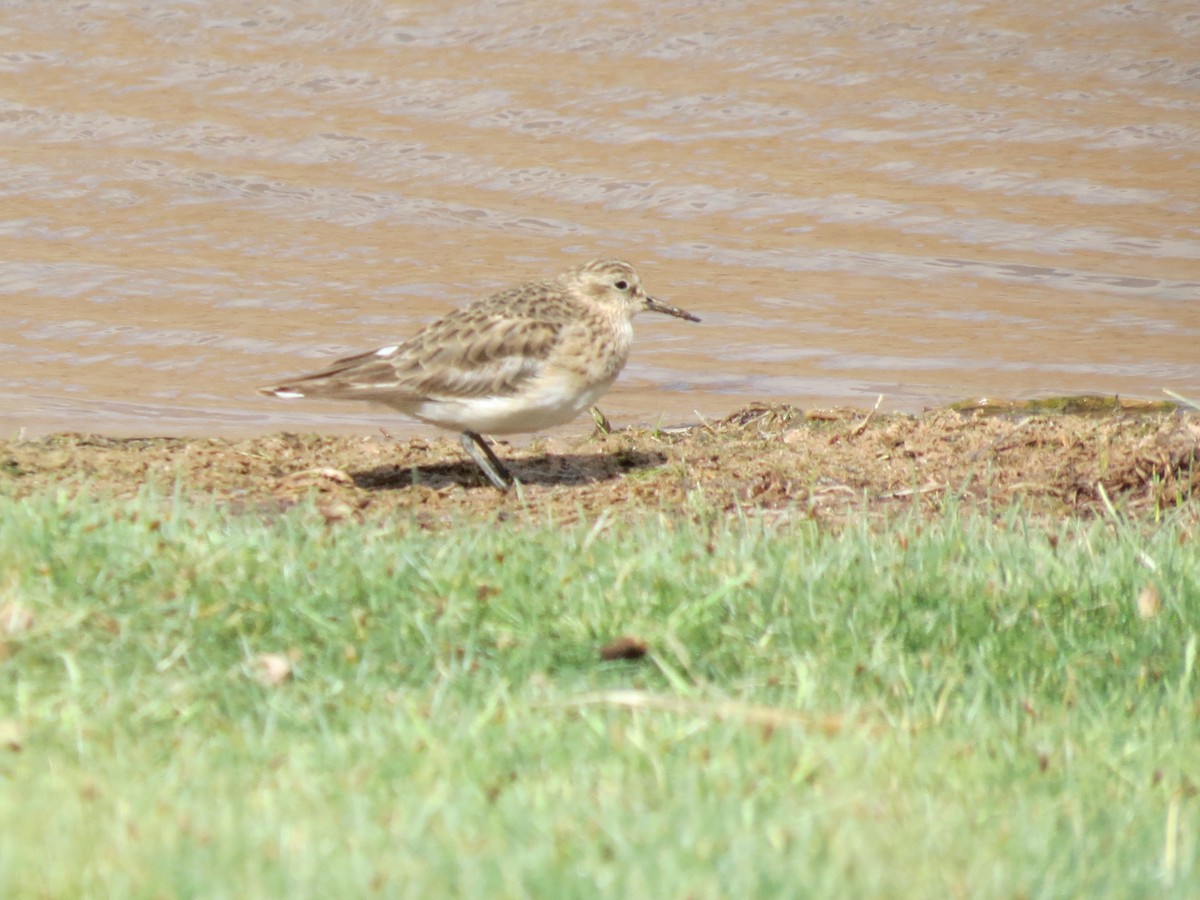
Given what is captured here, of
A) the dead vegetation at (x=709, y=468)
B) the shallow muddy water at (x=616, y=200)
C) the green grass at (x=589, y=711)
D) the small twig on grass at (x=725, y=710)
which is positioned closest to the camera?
the green grass at (x=589, y=711)

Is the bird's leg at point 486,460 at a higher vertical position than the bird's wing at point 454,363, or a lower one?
lower

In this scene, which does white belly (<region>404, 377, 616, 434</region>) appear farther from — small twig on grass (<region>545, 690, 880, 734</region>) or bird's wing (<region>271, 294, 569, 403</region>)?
small twig on grass (<region>545, 690, 880, 734</region>)

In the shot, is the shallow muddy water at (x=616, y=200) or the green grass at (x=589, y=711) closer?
the green grass at (x=589, y=711)

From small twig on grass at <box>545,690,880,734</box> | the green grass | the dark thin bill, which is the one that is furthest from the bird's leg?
small twig on grass at <box>545,690,880,734</box>

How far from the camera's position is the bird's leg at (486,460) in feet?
26.6

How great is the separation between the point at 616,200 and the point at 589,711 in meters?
11.0

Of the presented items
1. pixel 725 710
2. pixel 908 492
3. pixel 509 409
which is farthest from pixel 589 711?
pixel 509 409

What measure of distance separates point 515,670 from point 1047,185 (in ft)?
37.7

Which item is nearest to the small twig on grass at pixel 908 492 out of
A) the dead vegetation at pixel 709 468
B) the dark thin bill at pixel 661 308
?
the dead vegetation at pixel 709 468

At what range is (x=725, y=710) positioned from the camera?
14.1ft

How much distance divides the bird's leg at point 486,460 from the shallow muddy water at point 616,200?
5.23 feet

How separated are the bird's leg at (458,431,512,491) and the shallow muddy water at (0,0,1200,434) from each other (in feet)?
5.23

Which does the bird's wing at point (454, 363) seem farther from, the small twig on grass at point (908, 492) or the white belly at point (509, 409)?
the small twig on grass at point (908, 492)

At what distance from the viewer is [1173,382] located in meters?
10.5
